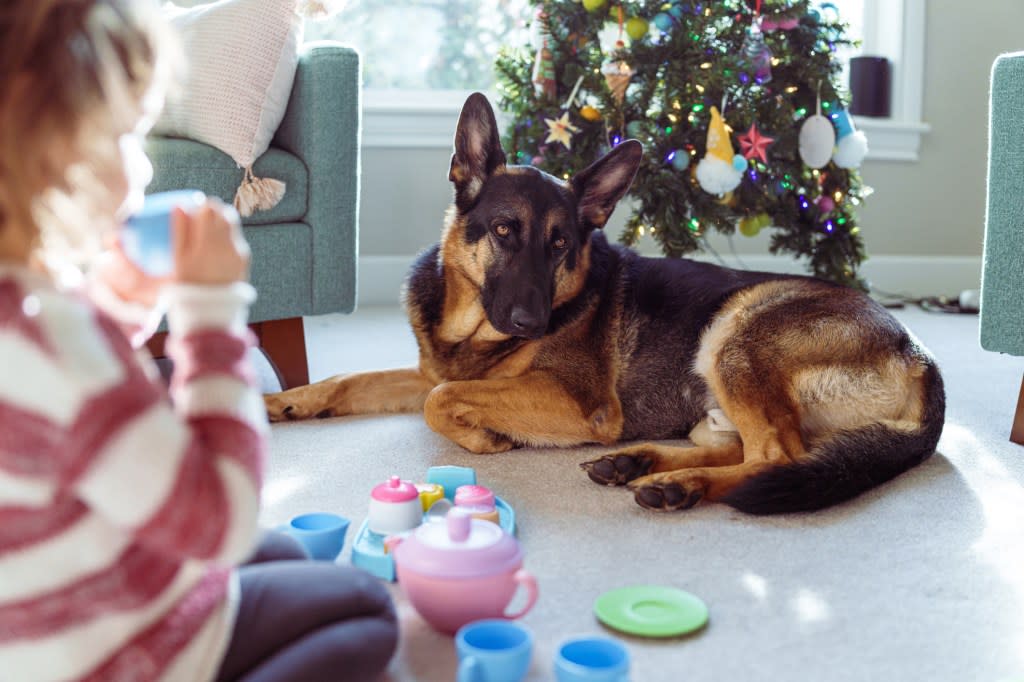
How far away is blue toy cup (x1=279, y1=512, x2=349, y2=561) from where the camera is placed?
62.6 inches

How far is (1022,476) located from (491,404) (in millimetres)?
1305

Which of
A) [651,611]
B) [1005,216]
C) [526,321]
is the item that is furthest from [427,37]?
[651,611]

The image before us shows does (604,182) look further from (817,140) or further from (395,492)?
(817,140)

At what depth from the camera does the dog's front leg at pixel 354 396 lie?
271 centimetres

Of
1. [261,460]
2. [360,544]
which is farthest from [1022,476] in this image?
[261,460]

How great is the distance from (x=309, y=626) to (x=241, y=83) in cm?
220

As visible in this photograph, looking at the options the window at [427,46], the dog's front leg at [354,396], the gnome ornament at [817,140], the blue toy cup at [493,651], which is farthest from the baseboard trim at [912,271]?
the blue toy cup at [493,651]

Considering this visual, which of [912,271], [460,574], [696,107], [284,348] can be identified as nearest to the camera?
[460,574]

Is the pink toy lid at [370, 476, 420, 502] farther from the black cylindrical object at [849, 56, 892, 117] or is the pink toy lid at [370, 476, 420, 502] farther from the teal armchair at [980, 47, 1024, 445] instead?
the black cylindrical object at [849, 56, 892, 117]

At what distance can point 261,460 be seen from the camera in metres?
0.97

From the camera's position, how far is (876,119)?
5414mm

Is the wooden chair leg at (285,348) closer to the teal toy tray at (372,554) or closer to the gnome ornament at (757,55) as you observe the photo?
the teal toy tray at (372,554)

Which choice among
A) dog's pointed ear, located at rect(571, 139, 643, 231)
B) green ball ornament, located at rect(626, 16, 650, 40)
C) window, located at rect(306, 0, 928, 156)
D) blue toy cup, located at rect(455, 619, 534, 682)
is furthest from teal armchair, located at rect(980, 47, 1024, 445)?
window, located at rect(306, 0, 928, 156)

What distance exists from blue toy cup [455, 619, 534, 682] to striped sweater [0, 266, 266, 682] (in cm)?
32
